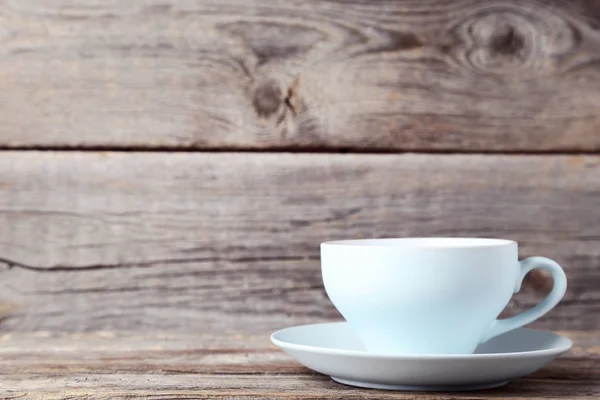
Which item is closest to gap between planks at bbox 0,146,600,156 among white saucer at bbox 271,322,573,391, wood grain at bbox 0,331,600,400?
wood grain at bbox 0,331,600,400

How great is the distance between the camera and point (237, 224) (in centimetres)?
86

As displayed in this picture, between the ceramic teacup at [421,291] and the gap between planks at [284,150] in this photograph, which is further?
the gap between planks at [284,150]

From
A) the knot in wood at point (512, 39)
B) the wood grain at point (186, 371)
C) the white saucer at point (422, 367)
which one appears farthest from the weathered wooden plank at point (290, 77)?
the white saucer at point (422, 367)

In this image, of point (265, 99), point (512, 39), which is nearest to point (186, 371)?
point (265, 99)

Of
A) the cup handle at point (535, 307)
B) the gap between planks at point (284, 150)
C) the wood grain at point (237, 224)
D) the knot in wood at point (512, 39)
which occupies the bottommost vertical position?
the cup handle at point (535, 307)

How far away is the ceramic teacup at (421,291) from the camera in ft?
1.79

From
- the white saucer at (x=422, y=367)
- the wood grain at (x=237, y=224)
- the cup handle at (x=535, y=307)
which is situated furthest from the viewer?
the wood grain at (x=237, y=224)

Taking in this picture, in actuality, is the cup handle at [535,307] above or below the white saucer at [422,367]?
above

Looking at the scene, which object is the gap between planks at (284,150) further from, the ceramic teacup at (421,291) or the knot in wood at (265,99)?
the ceramic teacup at (421,291)

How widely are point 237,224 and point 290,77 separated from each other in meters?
0.18

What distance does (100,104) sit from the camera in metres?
0.85

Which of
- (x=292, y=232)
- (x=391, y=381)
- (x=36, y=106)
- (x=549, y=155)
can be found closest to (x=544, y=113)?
(x=549, y=155)

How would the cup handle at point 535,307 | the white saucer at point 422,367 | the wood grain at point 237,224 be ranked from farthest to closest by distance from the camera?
the wood grain at point 237,224, the cup handle at point 535,307, the white saucer at point 422,367

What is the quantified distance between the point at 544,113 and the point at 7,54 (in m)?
0.62
